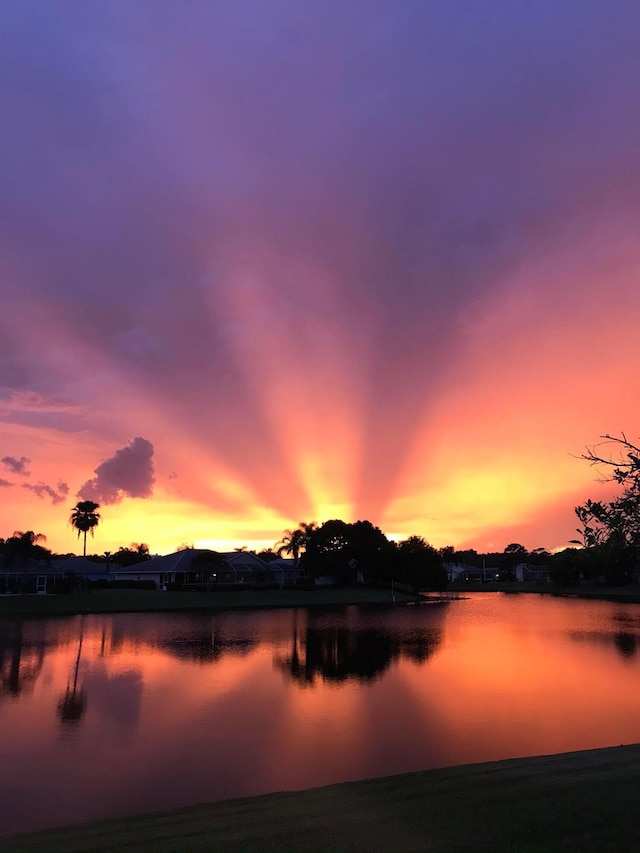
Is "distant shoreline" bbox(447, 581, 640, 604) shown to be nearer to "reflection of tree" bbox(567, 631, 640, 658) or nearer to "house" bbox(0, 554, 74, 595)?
"reflection of tree" bbox(567, 631, 640, 658)

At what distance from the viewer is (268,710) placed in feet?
77.8

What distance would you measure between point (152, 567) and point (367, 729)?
96.4 metres

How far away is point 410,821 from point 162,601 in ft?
235

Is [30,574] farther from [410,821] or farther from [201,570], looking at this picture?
[410,821]

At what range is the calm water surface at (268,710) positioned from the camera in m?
16.0

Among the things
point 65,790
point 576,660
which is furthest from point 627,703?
point 65,790

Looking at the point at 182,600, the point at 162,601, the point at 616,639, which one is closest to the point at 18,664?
the point at 616,639

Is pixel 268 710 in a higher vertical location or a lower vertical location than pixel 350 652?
lower

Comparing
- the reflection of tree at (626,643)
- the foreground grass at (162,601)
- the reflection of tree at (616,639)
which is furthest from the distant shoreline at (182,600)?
the reflection of tree at (626,643)

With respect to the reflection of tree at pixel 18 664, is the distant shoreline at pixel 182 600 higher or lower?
higher

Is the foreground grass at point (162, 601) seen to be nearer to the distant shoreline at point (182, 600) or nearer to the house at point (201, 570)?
the distant shoreline at point (182, 600)

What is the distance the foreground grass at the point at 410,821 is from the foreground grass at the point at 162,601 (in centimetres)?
5900

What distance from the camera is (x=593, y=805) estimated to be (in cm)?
1057

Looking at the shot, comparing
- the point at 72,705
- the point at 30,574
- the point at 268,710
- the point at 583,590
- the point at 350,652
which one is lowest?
the point at 268,710
